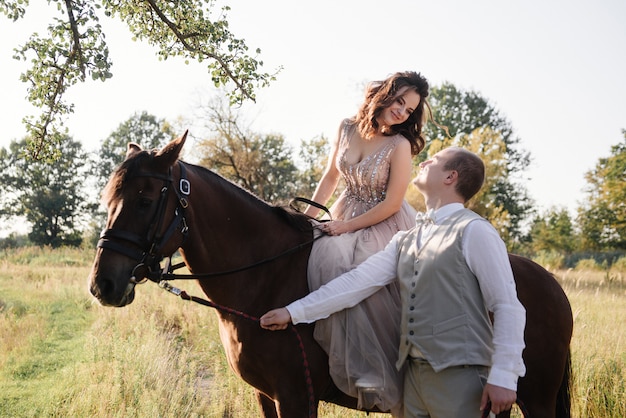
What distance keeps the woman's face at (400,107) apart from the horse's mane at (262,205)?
3.00ft

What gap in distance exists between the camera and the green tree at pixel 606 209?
31.7 metres

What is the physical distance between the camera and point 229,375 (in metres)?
5.80

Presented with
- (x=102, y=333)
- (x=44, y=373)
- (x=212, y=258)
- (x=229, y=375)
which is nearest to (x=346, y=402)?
(x=212, y=258)

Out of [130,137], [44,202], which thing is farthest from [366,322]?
[130,137]

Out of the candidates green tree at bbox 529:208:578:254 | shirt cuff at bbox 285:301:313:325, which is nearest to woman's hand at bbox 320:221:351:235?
shirt cuff at bbox 285:301:313:325

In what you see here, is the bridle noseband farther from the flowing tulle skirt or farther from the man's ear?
the man's ear

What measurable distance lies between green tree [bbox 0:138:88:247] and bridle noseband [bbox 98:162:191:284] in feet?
153

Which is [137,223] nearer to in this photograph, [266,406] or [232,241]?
[232,241]

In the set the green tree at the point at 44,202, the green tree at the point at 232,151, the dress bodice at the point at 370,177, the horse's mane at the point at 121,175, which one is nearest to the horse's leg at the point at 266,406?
the dress bodice at the point at 370,177

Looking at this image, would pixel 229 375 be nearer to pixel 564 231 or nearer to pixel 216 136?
pixel 216 136

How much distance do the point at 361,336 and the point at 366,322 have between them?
9cm

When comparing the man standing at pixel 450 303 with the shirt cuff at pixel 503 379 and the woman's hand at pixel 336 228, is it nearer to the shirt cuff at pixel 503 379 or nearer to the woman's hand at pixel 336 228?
the shirt cuff at pixel 503 379

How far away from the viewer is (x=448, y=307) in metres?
2.38

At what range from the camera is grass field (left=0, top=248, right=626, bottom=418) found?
4.72 meters
